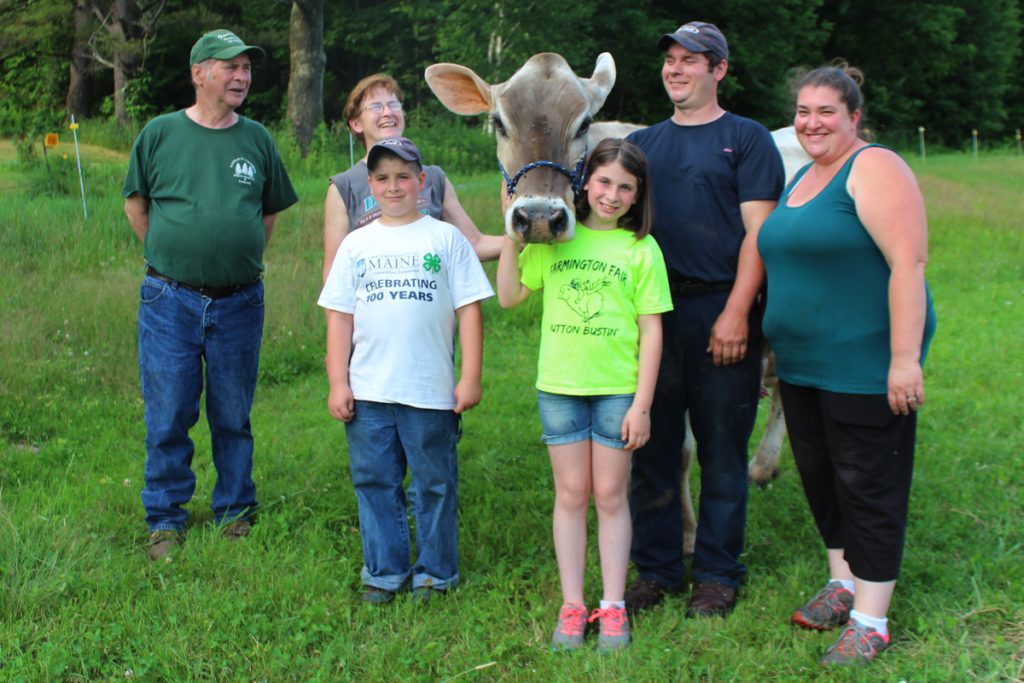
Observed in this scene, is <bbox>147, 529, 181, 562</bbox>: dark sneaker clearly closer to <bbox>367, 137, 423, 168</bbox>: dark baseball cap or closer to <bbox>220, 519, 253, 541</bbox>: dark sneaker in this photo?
<bbox>220, 519, 253, 541</bbox>: dark sneaker

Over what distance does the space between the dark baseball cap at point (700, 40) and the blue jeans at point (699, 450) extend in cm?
100

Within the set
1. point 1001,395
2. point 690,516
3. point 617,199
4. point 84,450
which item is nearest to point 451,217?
point 617,199

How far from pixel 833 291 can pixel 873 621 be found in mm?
1258

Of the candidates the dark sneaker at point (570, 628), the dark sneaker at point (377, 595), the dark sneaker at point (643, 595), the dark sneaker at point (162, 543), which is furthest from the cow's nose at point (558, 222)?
the dark sneaker at point (162, 543)

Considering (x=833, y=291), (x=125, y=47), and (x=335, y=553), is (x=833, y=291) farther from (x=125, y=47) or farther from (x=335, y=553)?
(x=125, y=47)

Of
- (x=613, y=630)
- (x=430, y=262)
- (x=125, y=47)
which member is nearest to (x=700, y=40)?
(x=430, y=262)

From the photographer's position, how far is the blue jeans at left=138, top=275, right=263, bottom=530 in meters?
4.64

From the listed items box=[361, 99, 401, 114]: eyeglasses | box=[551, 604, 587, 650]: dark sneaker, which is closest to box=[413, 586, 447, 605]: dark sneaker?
box=[551, 604, 587, 650]: dark sneaker

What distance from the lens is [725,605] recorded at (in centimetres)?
406

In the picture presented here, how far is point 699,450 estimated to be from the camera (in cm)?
417

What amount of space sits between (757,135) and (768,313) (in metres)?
0.73

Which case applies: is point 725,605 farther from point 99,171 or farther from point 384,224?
point 99,171

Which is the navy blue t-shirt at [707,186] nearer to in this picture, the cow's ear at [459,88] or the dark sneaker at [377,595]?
the cow's ear at [459,88]

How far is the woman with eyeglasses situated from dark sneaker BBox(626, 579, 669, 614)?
165 centimetres
